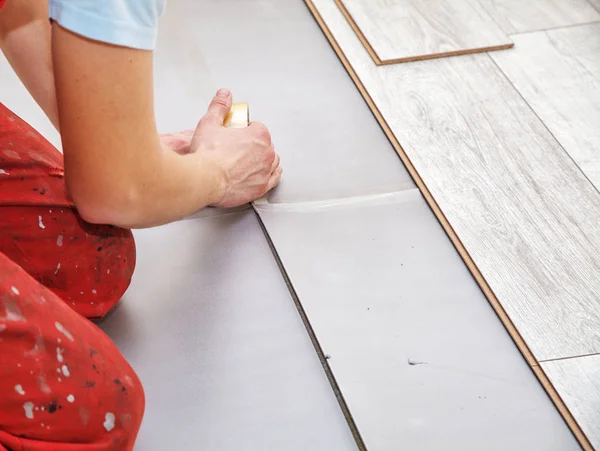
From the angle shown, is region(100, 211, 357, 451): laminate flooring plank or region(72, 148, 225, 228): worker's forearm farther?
region(100, 211, 357, 451): laminate flooring plank

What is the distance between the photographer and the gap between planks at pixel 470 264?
4.19ft

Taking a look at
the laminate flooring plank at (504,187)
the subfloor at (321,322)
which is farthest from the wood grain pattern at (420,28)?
the subfloor at (321,322)

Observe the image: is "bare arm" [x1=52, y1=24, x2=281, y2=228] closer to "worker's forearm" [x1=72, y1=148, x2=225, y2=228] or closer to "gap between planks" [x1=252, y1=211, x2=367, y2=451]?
"worker's forearm" [x1=72, y1=148, x2=225, y2=228]

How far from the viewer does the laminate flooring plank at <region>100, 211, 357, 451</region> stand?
4.10 feet

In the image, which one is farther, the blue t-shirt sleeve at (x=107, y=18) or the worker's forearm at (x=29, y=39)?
the worker's forearm at (x=29, y=39)

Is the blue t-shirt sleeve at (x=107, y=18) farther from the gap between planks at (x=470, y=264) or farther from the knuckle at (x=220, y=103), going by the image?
the gap between planks at (x=470, y=264)

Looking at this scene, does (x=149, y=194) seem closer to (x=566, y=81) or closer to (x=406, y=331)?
(x=406, y=331)

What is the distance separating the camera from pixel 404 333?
1.40 metres

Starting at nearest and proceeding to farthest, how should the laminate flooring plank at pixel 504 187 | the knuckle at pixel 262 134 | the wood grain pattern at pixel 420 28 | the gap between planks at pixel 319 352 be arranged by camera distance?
the gap between planks at pixel 319 352, the laminate flooring plank at pixel 504 187, the knuckle at pixel 262 134, the wood grain pattern at pixel 420 28

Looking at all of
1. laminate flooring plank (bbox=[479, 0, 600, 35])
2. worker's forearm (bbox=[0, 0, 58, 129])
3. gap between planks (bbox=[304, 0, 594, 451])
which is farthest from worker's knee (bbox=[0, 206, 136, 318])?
laminate flooring plank (bbox=[479, 0, 600, 35])

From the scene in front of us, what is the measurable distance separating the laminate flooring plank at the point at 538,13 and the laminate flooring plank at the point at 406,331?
0.82 meters

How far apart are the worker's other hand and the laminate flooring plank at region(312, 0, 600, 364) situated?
14.1 inches

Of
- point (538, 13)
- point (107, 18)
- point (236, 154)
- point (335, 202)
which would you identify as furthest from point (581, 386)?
point (538, 13)

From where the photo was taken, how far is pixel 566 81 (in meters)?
2.02
